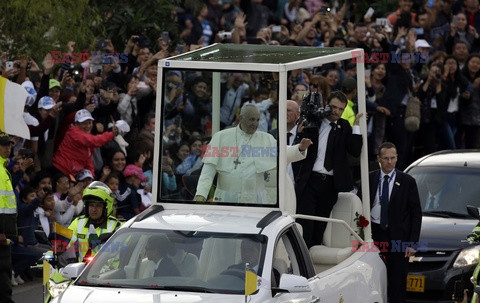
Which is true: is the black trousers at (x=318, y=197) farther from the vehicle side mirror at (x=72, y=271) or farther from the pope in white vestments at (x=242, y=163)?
the vehicle side mirror at (x=72, y=271)

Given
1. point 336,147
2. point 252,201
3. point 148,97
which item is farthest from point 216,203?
point 148,97

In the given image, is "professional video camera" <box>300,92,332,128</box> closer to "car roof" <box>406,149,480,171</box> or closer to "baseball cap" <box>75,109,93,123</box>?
"car roof" <box>406,149,480,171</box>

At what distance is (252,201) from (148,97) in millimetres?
7815

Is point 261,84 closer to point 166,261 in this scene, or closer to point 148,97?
point 166,261

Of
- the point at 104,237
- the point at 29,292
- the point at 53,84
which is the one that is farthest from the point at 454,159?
the point at 104,237

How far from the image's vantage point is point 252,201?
40.3ft

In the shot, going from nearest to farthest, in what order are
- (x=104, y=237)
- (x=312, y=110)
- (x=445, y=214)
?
1. (x=104, y=237)
2. (x=312, y=110)
3. (x=445, y=214)

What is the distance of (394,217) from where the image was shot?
1486 cm

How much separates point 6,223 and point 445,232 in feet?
16.9

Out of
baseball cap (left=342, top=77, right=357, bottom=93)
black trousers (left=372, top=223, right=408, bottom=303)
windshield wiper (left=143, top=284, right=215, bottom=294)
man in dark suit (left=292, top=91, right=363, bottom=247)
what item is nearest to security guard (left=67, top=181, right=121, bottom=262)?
windshield wiper (left=143, top=284, right=215, bottom=294)

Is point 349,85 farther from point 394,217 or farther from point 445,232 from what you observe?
point 445,232

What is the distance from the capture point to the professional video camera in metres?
13.9

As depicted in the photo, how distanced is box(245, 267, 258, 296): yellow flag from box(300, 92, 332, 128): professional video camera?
3967mm

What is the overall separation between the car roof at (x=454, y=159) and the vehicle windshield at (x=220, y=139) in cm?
532
